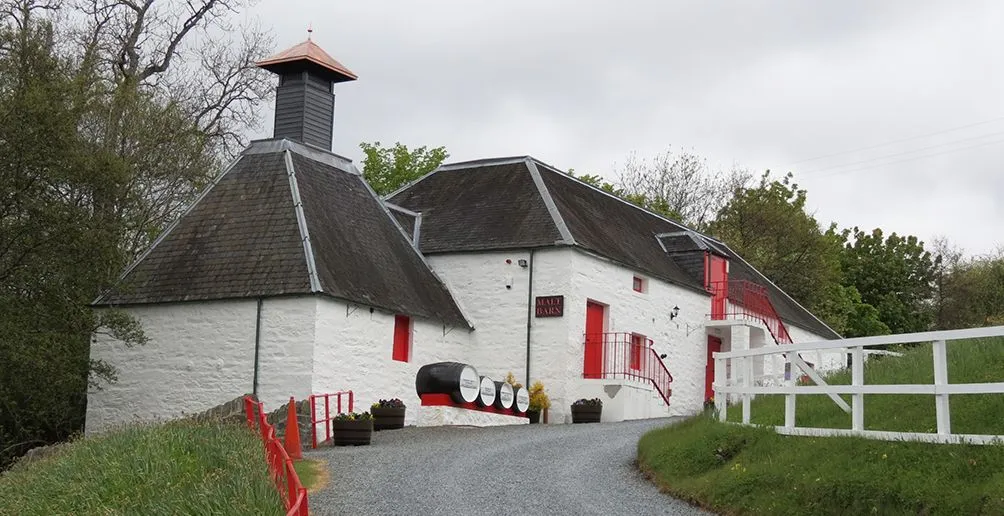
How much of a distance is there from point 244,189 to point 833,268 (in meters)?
32.6

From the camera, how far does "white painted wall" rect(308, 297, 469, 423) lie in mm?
24391

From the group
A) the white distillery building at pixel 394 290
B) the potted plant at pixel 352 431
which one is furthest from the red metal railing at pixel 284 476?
the white distillery building at pixel 394 290

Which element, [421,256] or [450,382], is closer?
[450,382]

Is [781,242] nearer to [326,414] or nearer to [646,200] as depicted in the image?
[646,200]

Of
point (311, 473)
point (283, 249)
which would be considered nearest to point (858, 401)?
point (311, 473)

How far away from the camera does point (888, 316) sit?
197 feet

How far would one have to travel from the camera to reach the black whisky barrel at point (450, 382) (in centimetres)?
2480

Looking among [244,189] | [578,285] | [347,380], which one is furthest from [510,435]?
[244,189]

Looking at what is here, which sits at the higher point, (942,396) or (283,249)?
(283,249)

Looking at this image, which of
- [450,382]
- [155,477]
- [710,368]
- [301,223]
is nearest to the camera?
[155,477]

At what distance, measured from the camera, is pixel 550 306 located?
28.5 m

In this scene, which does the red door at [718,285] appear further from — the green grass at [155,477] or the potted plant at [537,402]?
the green grass at [155,477]

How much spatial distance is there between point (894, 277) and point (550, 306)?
36881 millimetres

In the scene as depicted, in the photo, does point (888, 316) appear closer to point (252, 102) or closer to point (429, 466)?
point (252, 102)
